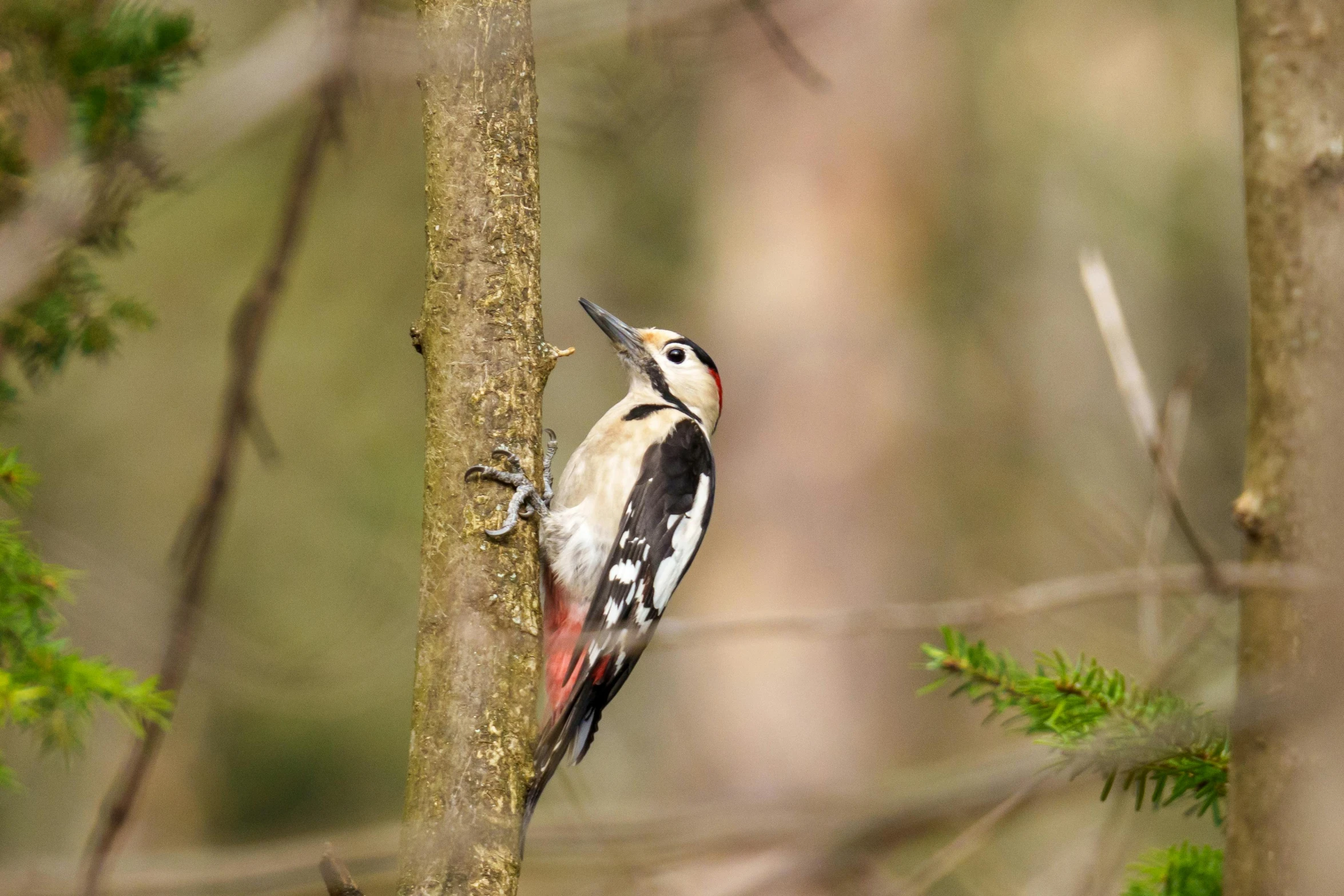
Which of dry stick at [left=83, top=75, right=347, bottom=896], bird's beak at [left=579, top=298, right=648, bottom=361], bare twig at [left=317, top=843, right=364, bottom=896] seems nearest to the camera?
bare twig at [left=317, top=843, right=364, bottom=896]

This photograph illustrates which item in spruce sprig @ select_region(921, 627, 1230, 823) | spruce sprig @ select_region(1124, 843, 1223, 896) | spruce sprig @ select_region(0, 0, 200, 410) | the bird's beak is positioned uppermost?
spruce sprig @ select_region(0, 0, 200, 410)

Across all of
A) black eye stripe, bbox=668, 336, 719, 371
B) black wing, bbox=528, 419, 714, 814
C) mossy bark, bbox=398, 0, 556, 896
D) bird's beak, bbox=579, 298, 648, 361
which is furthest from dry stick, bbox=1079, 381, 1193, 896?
bird's beak, bbox=579, 298, 648, 361

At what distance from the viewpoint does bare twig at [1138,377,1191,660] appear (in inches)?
71.9

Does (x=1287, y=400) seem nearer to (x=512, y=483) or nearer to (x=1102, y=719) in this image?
(x=1102, y=719)

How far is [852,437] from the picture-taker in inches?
172

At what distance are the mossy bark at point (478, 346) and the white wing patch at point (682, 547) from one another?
1.10 meters

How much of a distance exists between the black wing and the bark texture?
4.02 feet

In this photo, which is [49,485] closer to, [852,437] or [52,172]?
[852,437]

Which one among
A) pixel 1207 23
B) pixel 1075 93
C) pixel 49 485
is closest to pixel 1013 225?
pixel 1075 93

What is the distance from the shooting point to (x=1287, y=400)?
4.82 feet

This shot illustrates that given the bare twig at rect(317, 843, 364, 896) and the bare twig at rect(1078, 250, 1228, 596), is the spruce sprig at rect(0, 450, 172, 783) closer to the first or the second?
the bare twig at rect(317, 843, 364, 896)

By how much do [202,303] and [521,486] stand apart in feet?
20.2

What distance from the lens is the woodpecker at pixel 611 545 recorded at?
7.93 feet

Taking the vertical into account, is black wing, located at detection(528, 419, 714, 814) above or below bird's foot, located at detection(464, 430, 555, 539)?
below
